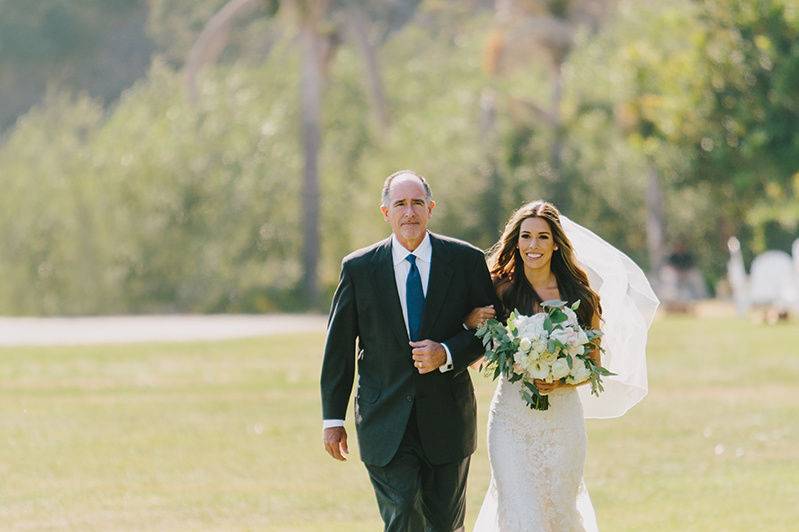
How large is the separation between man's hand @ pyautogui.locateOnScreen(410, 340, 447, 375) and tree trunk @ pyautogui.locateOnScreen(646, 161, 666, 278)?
4613cm

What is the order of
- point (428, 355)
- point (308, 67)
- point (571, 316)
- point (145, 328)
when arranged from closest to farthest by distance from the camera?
point (428, 355)
point (571, 316)
point (145, 328)
point (308, 67)

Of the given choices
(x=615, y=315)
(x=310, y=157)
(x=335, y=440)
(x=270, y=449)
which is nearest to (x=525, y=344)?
(x=335, y=440)

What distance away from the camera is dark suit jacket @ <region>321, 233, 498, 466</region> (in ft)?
27.4

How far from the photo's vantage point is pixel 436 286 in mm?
8422

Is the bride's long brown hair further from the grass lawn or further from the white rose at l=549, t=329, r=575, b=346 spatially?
the grass lawn

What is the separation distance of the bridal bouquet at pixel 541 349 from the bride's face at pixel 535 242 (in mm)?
198

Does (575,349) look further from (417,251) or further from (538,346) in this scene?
(417,251)

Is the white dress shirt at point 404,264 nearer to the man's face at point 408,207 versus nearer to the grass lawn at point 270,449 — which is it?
the man's face at point 408,207

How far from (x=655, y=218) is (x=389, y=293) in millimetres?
46740

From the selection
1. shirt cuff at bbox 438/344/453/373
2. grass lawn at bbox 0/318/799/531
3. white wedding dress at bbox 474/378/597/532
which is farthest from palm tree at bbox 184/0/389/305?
shirt cuff at bbox 438/344/453/373

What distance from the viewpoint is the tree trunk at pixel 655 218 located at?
54.2 m

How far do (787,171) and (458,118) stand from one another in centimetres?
1795

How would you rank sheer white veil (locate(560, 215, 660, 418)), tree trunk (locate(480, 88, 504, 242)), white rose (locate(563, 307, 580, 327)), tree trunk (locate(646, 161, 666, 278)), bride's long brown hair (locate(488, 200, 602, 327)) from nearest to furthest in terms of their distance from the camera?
white rose (locate(563, 307, 580, 327)), bride's long brown hair (locate(488, 200, 602, 327)), sheer white veil (locate(560, 215, 660, 418)), tree trunk (locate(480, 88, 504, 242)), tree trunk (locate(646, 161, 666, 278))

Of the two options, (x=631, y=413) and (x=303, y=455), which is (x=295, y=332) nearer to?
(x=631, y=413)
